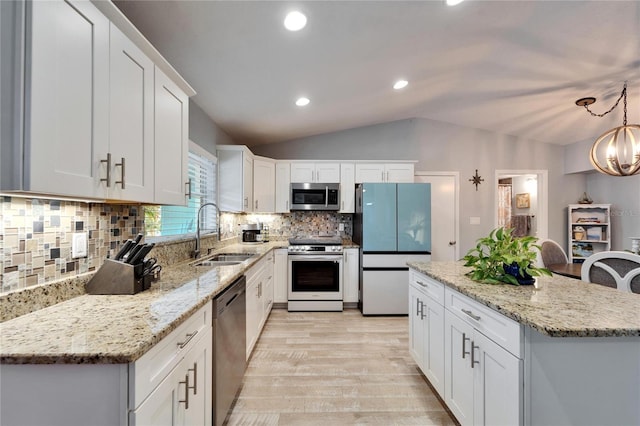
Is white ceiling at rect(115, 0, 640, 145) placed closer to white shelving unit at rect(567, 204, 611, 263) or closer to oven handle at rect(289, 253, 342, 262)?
white shelving unit at rect(567, 204, 611, 263)

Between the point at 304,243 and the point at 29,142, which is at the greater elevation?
the point at 29,142

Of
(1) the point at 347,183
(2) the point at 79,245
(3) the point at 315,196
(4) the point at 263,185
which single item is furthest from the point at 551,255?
(2) the point at 79,245

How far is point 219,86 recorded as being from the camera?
2.48m

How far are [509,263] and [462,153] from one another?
3582 millimetres

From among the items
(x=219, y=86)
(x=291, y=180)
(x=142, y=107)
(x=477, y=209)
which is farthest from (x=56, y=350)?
(x=477, y=209)

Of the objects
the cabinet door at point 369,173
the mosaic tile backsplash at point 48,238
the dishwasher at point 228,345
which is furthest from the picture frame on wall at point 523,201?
the mosaic tile backsplash at point 48,238

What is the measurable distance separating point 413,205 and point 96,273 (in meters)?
3.32

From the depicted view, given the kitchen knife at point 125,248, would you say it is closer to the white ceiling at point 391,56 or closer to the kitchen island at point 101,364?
the kitchen island at point 101,364

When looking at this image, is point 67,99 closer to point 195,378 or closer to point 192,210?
point 195,378

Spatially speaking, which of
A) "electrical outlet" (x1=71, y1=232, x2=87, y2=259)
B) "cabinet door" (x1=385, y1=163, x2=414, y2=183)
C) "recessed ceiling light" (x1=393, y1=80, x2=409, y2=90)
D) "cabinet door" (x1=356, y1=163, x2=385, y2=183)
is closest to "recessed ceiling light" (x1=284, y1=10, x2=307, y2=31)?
"recessed ceiling light" (x1=393, y1=80, x2=409, y2=90)

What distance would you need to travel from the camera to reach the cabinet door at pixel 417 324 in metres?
2.10

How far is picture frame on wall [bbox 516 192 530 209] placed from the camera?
644 centimetres

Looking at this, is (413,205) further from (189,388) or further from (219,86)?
(189,388)

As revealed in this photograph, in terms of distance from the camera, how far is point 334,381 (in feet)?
7.14
